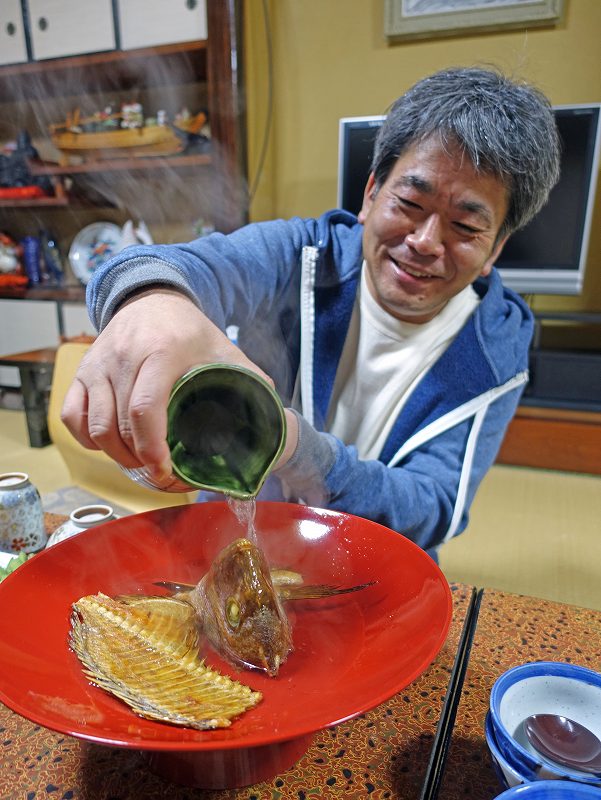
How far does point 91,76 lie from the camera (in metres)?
3.60

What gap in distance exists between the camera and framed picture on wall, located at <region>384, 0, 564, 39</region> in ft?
8.68

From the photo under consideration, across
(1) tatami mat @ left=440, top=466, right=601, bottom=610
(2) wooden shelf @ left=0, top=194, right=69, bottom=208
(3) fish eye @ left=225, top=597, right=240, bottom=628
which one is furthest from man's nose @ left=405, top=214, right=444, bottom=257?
(2) wooden shelf @ left=0, top=194, right=69, bottom=208

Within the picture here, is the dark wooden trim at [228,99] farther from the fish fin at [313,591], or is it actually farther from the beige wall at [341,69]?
the fish fin at [313,591]

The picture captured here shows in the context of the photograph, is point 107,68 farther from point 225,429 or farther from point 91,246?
point 225,429

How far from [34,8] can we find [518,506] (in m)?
4.02

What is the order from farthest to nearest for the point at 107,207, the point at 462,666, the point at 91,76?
1. the point at 107,207
2. the point at 91,76
3. the point at 462,666

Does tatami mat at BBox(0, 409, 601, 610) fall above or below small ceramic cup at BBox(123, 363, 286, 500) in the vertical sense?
below

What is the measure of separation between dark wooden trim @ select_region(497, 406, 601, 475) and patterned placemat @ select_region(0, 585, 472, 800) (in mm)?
2699

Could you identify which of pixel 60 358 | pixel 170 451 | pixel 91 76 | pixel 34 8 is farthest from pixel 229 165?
pixel 170 451

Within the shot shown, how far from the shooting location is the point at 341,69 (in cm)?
266

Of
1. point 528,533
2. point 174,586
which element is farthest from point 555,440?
point 174,586

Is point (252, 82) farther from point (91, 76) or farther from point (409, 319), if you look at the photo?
point (409, 319)

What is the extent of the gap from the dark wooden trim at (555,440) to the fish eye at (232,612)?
9.07ft

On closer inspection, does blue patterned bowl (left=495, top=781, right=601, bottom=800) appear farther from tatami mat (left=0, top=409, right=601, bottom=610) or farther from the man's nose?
tatami mat (left=0, top=409, right=601, bottom=610)
